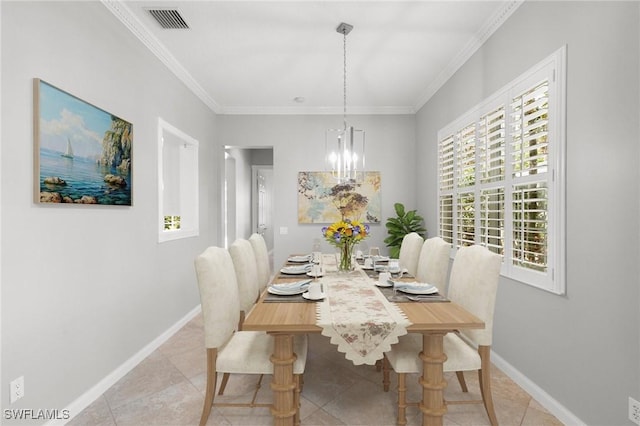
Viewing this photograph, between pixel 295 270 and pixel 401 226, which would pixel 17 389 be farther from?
pixel 401 226

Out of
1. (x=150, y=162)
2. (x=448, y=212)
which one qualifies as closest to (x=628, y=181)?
(x=448, y=212)

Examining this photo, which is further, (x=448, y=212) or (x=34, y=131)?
(x=448, y=212)

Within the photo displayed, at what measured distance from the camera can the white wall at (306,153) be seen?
4828mm

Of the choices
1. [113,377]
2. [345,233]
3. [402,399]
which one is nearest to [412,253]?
[345,233]

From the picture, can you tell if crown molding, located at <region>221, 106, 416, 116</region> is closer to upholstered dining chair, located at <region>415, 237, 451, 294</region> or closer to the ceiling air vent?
the ceiling air vent

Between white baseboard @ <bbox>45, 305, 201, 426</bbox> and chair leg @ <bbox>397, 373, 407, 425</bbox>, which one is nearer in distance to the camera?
chair leg @ <bbox>397, 373, 407, 425</bbox>

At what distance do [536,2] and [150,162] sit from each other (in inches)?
124

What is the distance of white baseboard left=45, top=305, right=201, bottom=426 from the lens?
2004mm

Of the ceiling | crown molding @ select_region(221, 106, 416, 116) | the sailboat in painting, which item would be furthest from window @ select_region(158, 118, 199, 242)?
the sailboat in painting

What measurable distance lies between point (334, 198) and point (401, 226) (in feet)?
3.42

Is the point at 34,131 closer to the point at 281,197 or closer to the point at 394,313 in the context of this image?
the point at 394,313

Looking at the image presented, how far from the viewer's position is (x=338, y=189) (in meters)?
4.86

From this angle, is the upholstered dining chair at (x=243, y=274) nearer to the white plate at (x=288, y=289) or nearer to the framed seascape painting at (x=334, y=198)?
the white plate at (x=288, y=289)

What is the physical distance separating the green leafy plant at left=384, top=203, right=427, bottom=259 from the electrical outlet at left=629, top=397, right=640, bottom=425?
9.25ft
